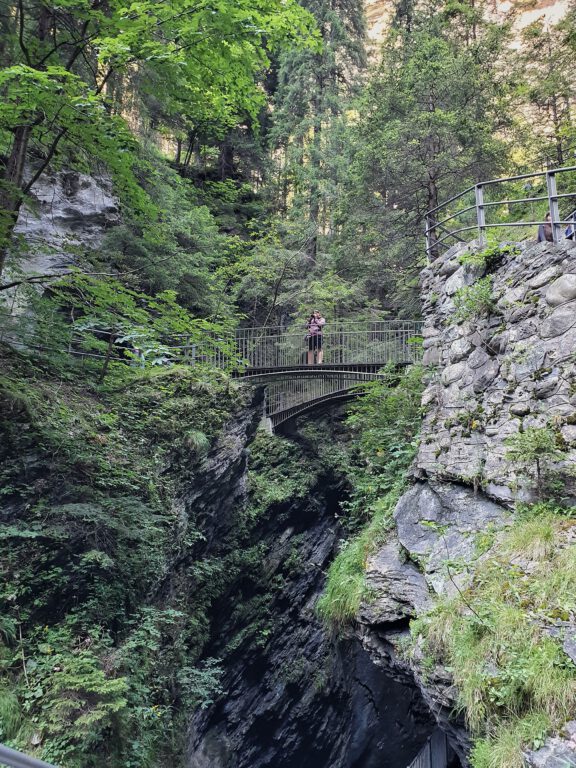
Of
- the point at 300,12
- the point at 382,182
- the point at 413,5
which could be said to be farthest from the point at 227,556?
the point at 413,5

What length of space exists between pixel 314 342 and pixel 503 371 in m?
7.04

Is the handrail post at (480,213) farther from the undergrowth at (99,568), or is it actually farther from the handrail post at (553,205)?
the undergrowth at (99,568)

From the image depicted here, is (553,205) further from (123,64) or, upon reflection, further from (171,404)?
(171,404)

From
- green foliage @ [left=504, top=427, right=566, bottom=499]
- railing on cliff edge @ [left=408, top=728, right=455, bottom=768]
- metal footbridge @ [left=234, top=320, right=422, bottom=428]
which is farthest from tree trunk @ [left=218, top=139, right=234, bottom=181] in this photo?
railing on cliff edge @ [left=408, top=728, right=455, bottom=768]

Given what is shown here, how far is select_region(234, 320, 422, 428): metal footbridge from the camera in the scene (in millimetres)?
11602

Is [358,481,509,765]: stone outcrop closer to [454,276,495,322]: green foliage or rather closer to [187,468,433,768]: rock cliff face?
[454,276,495,322]: green foliage

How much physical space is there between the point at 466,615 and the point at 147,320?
15.6 feet

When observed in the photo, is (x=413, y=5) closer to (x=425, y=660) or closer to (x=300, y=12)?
(x=300, y=12)

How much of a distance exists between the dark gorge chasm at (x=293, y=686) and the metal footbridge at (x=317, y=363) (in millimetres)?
3146

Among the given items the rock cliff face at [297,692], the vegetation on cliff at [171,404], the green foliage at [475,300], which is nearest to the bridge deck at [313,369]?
the vegetation on cliff at [171,404]

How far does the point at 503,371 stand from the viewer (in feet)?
19.2

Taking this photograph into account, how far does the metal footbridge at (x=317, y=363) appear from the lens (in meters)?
11.6

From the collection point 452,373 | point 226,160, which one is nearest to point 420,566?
point 452,373

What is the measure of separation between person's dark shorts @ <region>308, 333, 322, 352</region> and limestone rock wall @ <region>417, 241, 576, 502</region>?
17.2 feet
